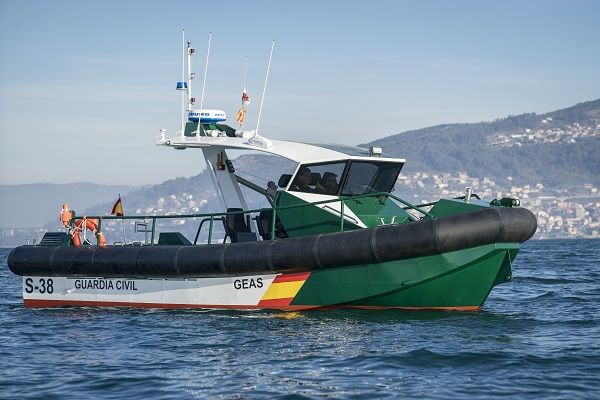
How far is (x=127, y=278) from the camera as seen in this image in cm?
1574

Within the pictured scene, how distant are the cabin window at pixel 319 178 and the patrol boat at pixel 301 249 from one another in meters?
0.02

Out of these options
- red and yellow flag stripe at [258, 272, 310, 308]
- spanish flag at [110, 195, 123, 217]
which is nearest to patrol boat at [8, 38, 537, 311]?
red and yellow flag stripe at [258, 272, 310, 308]

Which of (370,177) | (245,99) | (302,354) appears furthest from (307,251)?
(245,99)

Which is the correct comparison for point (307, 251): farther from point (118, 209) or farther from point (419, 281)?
point (118, 209)

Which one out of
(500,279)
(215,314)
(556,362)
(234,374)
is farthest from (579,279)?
(234,374)

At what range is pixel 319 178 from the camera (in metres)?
15.2

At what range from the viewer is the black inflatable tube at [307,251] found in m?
13.4

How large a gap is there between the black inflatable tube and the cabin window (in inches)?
49.7

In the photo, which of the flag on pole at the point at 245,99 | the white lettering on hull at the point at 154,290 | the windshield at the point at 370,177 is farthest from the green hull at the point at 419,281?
the flag on pole at the point at 245,99

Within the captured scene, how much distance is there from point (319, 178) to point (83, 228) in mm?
4315

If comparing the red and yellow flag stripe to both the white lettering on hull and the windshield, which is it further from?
the windshield

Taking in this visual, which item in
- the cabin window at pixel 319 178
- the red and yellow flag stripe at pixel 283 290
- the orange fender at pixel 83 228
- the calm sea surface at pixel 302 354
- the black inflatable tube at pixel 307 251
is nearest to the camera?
the calm sea surface at pixel 302 354

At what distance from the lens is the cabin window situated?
49.7 feet

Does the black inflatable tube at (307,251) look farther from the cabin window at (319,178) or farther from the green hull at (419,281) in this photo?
the cabin window at (319,178)
